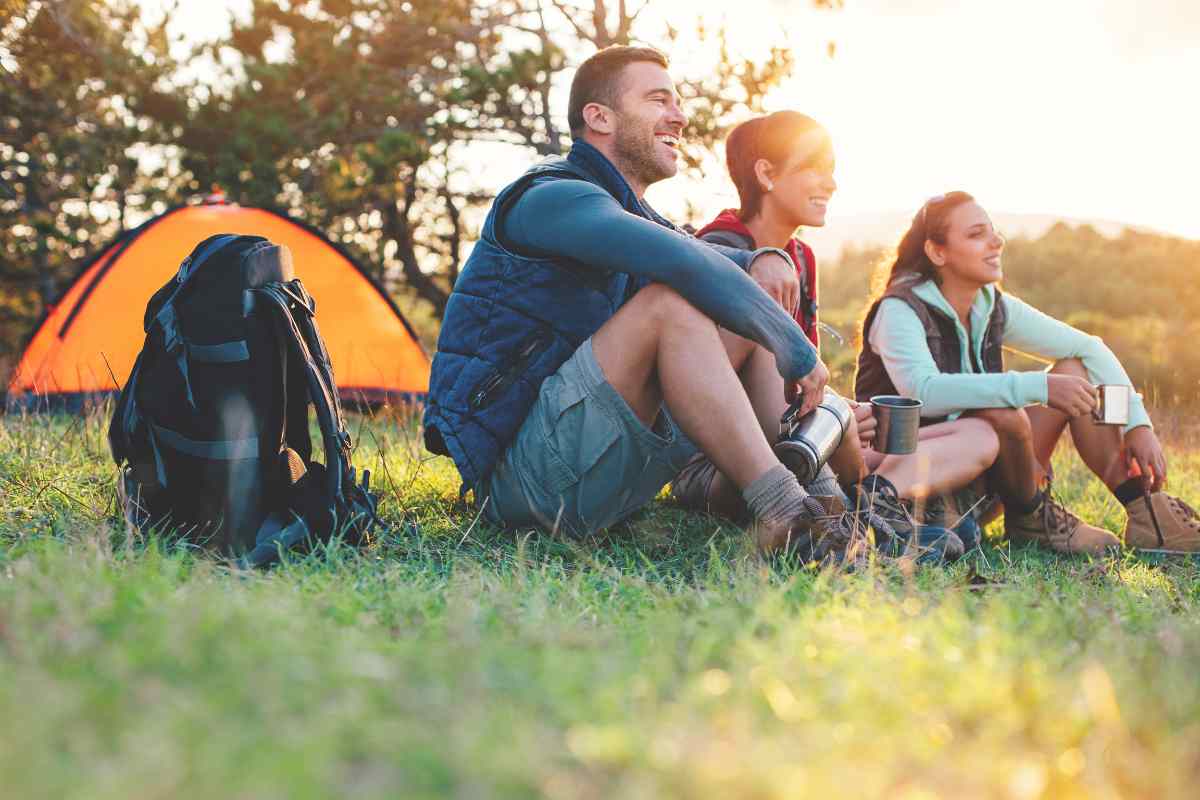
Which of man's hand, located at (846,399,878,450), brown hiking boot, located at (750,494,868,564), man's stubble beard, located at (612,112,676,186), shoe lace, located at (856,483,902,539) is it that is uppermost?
man's stubble beard, located at (612,112,676,186)

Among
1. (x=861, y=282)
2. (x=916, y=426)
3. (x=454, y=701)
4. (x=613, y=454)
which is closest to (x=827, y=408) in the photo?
(x=916, y=426)

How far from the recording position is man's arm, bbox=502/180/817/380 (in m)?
2.34

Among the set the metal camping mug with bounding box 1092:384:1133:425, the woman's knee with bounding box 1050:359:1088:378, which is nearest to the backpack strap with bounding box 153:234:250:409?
the metal camping mug with bounding box 1092:384:1133:425

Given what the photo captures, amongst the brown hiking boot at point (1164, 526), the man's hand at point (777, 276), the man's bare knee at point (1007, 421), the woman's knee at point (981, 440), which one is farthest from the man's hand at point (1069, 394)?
the man's hand at point (777, 276)

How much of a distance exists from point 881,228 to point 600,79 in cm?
3658

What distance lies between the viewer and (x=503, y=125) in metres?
7.95

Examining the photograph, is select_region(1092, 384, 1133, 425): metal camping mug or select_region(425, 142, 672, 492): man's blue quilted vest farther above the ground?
select_region(425, 142, 672, 492): man's blue quilted vest

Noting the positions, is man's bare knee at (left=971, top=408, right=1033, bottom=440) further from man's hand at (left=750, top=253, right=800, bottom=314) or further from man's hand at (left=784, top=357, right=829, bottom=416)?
man's hand at (left=784, top=357, right=829, bottom=416)

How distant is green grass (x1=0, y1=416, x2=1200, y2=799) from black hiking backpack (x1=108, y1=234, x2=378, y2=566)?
230mm

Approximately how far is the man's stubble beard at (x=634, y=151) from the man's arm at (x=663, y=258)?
0.41 metres

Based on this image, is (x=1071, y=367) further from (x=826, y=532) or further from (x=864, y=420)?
(x=826, y=532)

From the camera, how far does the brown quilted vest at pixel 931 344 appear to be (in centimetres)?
347

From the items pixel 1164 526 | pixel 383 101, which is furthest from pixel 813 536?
pixel 383 101

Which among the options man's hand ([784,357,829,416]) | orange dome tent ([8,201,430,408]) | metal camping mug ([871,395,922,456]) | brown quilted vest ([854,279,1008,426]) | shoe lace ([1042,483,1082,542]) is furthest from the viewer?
orange dome tent ([8,201,430,408])
